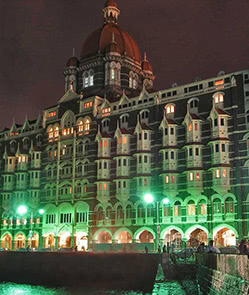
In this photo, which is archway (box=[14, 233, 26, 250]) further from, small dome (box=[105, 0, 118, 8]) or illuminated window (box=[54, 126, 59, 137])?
small dome (box=[105, 0, 118, 8])

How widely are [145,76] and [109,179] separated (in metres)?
29.1

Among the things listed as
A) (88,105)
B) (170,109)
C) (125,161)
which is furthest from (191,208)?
(88,105)

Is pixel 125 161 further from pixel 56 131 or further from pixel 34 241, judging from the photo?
pixel 34 241

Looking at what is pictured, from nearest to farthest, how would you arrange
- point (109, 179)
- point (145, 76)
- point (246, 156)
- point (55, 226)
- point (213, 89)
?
point (246, 156) < point (213, 89) < point (109, 179) < point (55, 226) < point (145, 76)

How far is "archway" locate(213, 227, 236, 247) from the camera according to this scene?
184 ft

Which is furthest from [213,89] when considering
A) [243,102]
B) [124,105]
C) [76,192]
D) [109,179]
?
[76,192]

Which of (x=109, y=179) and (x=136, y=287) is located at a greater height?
(x=109, y=179)

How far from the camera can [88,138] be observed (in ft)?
233

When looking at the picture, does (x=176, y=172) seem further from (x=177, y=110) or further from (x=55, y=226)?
(x=55, y=226)

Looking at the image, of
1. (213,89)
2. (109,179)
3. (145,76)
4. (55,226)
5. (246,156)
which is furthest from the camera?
(145,76)

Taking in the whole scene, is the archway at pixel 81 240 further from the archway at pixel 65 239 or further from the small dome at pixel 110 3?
the small dome at pixel 110 3

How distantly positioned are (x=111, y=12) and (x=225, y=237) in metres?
52.6

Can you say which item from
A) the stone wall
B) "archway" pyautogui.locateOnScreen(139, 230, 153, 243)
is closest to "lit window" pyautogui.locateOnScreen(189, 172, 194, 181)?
"archway" pyautogui.locateOnScreen(139, 230, 153, 243)

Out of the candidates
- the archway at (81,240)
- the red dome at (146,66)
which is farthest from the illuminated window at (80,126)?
the red dome at (146,66)
